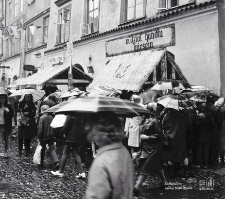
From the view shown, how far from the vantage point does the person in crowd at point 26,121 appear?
10570 mm

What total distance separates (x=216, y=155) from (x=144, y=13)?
6.78 meters

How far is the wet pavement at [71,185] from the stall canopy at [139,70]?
3.50 meters

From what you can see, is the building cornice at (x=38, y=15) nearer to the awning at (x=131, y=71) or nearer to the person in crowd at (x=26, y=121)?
the awning at (x=131, y=71)

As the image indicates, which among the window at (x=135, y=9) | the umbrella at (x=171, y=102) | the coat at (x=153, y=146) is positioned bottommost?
the coat at (x=153, y=146)

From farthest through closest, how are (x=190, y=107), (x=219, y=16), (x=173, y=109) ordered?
(x=219, y=16) < (x=190, y=107) < (x=173, y=109)

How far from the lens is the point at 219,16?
10852mm

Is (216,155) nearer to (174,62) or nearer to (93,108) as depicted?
(174,62)

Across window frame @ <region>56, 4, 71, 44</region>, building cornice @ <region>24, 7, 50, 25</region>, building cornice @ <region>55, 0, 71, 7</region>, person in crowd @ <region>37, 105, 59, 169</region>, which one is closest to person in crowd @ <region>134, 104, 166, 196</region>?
person in crowd @ <region>37, 105, 59, 169</region>

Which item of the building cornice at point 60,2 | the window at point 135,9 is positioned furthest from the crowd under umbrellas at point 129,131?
the building cornice at point 60,2

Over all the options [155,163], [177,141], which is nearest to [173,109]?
[177,141]

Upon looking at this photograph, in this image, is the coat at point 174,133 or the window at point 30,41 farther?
the window at point 30,41

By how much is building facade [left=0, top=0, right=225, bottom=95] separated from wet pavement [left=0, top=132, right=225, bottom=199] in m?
3.82

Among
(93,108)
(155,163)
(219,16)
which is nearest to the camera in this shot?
(93,108)

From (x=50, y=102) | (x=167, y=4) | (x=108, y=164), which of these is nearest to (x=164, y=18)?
(x=167, y=4)
